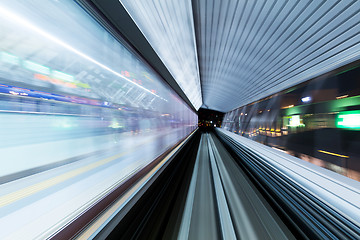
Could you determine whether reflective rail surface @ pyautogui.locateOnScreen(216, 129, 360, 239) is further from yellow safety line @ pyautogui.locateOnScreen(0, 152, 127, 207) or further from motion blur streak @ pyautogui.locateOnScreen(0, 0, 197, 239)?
yellow safety line @ pyautogui.locateOnScreen(0, 152, 127, 207)

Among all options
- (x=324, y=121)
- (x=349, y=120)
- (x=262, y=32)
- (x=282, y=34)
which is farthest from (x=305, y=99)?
(x=262, y=32)

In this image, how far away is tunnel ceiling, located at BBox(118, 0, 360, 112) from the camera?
2.10m

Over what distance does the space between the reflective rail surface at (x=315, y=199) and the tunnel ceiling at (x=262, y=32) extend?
2.71 m

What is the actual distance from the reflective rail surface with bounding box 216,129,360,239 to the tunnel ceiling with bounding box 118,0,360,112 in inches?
107

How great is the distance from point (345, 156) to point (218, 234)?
399cm

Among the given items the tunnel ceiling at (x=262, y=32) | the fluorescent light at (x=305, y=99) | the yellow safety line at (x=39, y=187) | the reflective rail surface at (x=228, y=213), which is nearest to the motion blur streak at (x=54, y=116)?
the yellow safety line at (x=39, y=187)

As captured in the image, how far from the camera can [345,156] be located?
292cm

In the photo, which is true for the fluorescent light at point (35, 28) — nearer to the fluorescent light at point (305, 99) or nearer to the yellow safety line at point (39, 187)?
the yellow safety line at point (39, 187)

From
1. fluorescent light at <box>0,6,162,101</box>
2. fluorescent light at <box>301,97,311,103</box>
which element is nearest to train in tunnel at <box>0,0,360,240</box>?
fluorescent light at <box>0,6,162,101</box>

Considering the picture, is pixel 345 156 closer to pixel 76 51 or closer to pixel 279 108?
pixel 279 108

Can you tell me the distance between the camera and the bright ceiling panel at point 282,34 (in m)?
2.15

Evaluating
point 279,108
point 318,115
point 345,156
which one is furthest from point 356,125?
→ point 279,108

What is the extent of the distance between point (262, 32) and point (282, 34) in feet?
1.46

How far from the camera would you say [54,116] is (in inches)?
45.5
